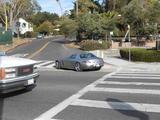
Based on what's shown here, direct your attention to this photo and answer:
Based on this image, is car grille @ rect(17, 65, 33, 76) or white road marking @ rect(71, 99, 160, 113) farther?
car grille @ rect(17, 65, 33, 76)

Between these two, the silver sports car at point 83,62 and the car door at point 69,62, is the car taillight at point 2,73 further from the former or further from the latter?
the car door at point 69,62

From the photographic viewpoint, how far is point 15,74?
8.59 meters

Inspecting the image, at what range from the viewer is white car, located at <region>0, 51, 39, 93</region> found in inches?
326

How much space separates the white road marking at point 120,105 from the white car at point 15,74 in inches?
71.2

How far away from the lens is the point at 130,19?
42.0 m

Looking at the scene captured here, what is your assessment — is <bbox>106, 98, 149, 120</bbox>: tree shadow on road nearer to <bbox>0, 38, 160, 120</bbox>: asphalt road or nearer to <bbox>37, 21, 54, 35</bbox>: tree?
<bbox>0, 38, 160, 120</bbox>: asphalt road

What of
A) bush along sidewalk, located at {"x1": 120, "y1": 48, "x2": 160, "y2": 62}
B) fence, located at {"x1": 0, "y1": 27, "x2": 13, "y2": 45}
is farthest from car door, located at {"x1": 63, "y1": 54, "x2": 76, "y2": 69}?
fence, located at {"x1": 0, "y1": 27, "x2": 13, "y2": 45}

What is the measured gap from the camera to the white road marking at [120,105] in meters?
7.26

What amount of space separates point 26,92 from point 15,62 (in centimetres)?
153

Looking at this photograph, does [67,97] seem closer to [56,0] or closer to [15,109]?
[15,109]

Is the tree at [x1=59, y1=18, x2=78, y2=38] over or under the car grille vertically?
over

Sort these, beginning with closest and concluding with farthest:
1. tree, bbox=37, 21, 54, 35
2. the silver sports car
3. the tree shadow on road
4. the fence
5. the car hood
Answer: the tree shadow on road → the car hood → the silver sports car → the fence → tree, bbox=37, 21, 54, 35

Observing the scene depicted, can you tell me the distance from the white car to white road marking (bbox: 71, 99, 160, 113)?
1808 mm

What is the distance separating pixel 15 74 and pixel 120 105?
3.28 metres
